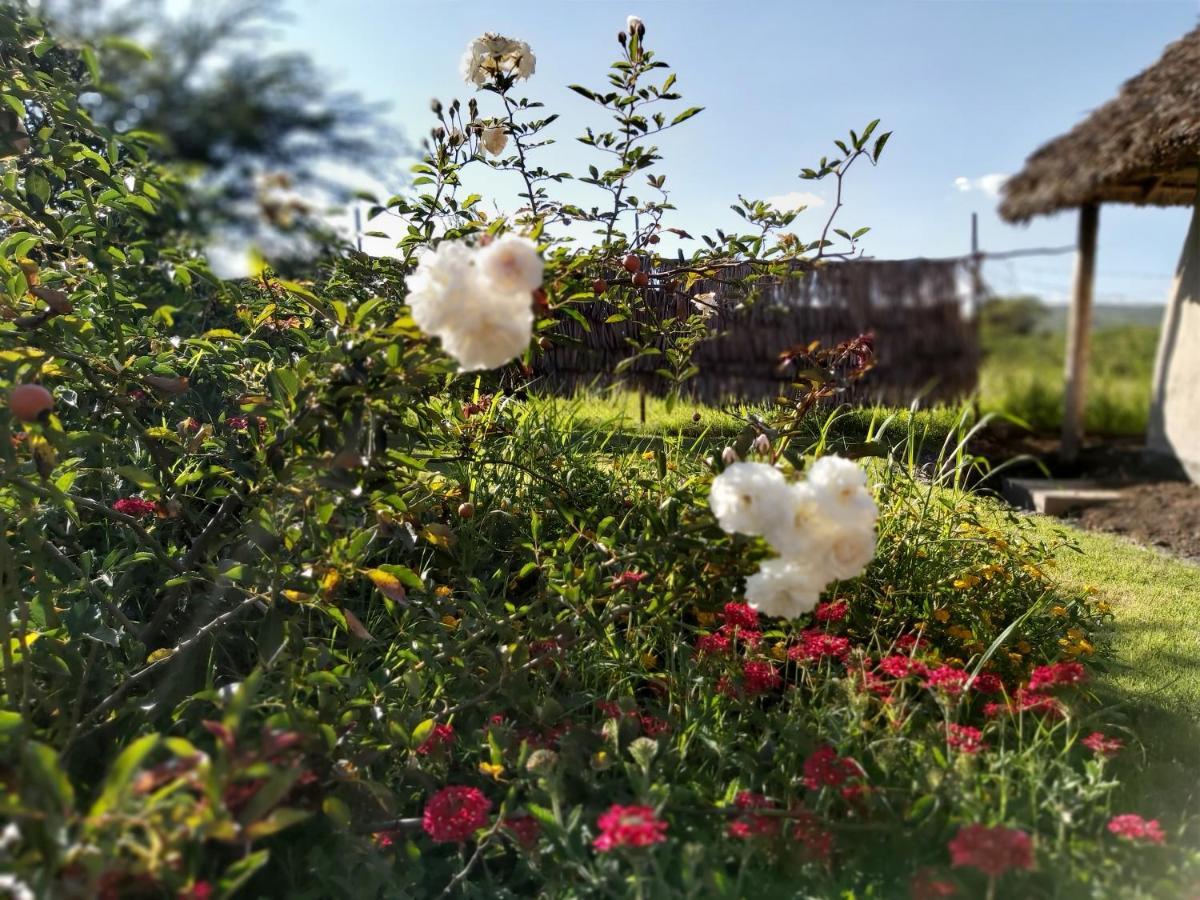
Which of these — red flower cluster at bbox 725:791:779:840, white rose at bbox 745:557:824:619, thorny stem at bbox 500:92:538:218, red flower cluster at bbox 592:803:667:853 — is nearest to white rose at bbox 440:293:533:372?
white rose at bbox 745:557:824:619

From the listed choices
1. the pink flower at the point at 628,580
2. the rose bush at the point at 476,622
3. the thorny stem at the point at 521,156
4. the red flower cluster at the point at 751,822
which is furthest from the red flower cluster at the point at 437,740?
the thorny stem at the point at 521,156

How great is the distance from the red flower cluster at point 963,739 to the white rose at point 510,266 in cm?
94

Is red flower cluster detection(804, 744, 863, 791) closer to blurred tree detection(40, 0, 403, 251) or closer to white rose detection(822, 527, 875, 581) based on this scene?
white rose detection(822, 527, 875, 581)

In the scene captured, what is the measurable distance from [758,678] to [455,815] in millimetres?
579

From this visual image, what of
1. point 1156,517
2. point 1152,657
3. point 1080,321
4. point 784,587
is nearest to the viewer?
point 784,587

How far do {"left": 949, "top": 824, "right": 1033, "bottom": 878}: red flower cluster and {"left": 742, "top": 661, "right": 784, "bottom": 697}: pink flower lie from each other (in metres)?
0.49

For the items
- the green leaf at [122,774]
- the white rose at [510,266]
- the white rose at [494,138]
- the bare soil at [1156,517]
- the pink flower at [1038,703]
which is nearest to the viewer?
the green leaf at [122,774]

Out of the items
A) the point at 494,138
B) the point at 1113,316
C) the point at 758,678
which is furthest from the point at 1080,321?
the point at 494,138

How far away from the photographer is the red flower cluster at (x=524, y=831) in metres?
1.15

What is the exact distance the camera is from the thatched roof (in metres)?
2.65

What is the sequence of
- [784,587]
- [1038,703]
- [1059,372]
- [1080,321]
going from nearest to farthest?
[784,587], [1038,703], [1080,321], [1059,372]

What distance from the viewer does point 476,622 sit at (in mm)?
1652

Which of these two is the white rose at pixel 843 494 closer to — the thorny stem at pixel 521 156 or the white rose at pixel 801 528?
the white rose at pixel 801 528

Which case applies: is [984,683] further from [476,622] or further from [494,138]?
[494,138]
